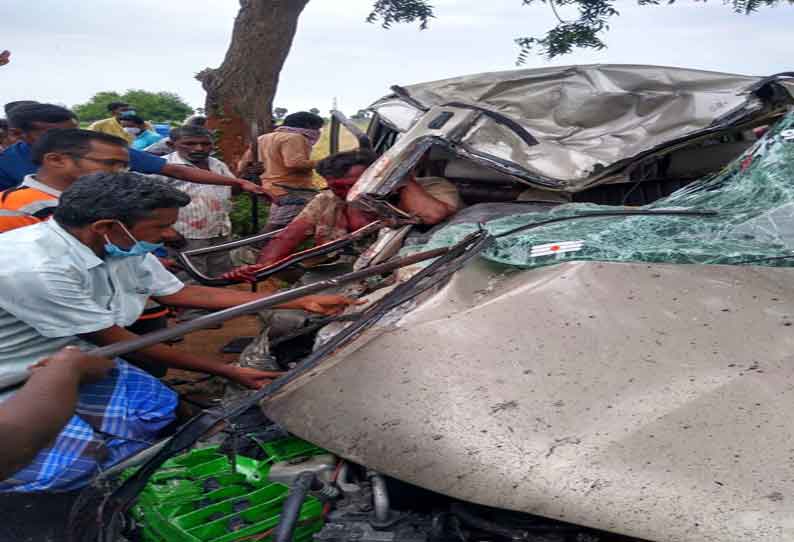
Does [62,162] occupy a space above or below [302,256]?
above

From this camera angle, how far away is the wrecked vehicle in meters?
1.65

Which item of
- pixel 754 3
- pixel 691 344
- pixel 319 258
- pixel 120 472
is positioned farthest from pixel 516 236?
pixel 754 3

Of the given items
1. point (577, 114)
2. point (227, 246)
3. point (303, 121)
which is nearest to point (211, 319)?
point (227, 246)

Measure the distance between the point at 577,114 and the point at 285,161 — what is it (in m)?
3.00

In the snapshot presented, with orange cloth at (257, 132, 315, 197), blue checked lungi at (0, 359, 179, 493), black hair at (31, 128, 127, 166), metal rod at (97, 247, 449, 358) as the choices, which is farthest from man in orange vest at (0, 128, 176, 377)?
orange cloth at (257, 132, 315, 197)

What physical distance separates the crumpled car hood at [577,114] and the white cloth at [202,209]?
5.07 feet

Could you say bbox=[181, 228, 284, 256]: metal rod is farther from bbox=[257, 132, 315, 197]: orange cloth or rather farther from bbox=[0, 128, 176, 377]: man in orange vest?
bbox=[257, 132, 315, 197]: orange cloth

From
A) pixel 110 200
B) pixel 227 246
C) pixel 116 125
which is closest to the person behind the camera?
pixel 110 200

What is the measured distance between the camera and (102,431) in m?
2.56

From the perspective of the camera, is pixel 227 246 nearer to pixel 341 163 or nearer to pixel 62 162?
pixel 341 163

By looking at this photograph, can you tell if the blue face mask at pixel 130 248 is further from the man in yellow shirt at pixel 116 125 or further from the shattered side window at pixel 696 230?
the man in yellow shirt at pixel 116 125

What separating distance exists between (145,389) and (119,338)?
30 cm

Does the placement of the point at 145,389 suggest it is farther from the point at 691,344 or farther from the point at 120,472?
the point at 691,344

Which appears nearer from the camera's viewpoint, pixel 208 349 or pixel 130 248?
pixel 130 248
